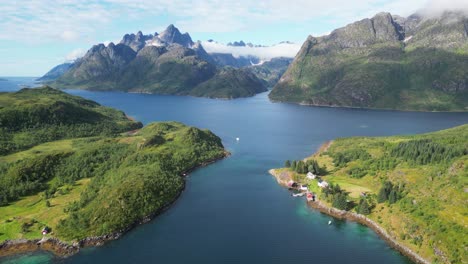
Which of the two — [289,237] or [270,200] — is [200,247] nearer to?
[289,237]

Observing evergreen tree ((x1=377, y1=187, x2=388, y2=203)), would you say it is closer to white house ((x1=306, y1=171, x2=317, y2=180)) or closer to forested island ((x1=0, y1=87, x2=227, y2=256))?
white house ((x1=306, y1=171, x2=317, y2=180))

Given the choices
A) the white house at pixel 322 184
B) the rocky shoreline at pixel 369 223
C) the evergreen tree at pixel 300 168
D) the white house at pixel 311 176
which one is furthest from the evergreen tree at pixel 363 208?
the evergreen tree at pixel 300 168

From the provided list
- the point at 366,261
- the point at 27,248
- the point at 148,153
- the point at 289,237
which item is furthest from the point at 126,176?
the point at 366,261

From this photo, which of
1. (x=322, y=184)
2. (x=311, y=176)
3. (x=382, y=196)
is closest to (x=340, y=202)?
(x=382, y=196)

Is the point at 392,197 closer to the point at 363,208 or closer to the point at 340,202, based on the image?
the point at 363,208

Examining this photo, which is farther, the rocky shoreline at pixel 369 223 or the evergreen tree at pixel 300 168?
the evergreen tree at pixel 300 168

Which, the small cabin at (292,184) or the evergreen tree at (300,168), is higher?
the evergreen tree at (300,168)

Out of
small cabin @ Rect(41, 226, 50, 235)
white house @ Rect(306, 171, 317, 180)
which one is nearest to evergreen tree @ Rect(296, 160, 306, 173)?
white house @ Rect(306, 171, 317, 180)

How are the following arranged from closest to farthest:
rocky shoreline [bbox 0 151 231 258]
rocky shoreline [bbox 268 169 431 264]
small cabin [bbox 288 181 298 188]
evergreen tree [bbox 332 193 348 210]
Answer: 1. rocky shoreline [bbox 268 169 431 264]
2. rocky shoreline [bbox 0 151 231 258]
3. evergreen tree [bbox 332 193 348 210]
4. small cabin [bbox 288 181 298 188]

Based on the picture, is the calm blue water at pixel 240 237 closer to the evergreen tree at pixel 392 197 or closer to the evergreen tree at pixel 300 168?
the evergreen tree at pixel 392 197

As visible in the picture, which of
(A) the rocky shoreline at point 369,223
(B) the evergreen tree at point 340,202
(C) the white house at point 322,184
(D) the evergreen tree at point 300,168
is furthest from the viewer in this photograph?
(D) the evergreen tree at point 300,168
